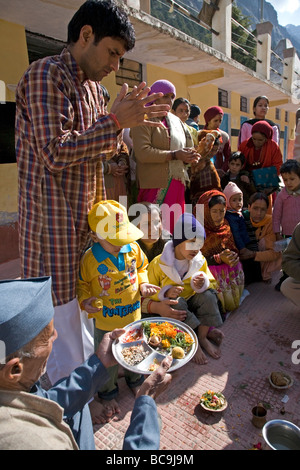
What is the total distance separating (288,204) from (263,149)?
1.04 m

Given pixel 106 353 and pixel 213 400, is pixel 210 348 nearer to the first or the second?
pixel 213 400

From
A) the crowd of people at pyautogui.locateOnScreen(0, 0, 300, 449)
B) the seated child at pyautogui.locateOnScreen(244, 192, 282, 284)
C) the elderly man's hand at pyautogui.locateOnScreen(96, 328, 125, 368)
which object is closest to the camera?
the crowd of people at pyautogui.locateOnScreen(0, 0, 300, 449)

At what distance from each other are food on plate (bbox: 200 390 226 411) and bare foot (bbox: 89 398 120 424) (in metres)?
0.59

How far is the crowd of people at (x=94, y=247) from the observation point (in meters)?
1.12

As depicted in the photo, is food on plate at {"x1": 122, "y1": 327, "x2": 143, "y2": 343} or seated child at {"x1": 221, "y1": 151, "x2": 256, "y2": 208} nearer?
food on plate at {"x1": 122, "y1": 327, "x2": 143, "y2": 343}

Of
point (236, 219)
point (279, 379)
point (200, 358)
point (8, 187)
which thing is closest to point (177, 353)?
point (200, 358)

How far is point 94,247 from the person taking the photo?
2090 mm

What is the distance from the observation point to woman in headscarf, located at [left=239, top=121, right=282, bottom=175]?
4.54m

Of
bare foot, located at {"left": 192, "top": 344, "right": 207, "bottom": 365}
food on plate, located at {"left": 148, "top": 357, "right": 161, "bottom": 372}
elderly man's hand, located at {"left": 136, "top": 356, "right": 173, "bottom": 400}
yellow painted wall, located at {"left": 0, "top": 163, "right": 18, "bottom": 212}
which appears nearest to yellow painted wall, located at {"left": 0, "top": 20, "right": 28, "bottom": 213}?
yellow painted wall, located at {"left": 0, "top": 163, "right": 18, "bottom": 212}

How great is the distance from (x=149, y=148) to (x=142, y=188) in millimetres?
442

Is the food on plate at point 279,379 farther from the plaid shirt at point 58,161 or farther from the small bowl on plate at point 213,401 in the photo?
the plaid shirt at point 58,161

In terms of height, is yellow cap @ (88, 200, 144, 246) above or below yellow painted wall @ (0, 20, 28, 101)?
below

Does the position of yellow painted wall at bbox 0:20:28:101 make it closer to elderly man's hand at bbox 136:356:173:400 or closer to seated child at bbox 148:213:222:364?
seated child at bbox 148:213:222:364

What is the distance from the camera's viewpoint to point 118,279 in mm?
2141
